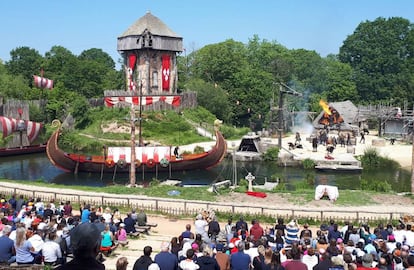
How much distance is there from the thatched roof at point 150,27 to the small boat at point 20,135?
20403mm

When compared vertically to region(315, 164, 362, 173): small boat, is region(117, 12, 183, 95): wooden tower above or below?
above

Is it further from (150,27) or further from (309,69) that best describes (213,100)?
(309,69)

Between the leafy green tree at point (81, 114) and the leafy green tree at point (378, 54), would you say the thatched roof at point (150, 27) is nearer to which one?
the leafy green tree at point (81, 114)

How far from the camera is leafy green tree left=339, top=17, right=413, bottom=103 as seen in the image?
90.7 metres

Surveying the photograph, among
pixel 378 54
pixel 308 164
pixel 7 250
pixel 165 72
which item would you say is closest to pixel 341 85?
pixel 378 54

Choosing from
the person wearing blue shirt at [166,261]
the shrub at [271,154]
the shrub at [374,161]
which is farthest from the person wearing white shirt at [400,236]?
the shrub at [271,154]

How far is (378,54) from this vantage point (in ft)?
316

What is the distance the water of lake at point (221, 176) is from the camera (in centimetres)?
4044

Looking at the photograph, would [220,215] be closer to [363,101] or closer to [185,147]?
[185,147]

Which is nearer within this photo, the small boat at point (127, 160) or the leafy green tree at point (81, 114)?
the small boat at point (127, 160)

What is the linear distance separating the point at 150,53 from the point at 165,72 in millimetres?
3288

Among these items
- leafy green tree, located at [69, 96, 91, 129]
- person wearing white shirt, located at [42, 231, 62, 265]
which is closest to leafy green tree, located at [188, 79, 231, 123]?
leafy green tree, located at [69, 96, 91, 129]

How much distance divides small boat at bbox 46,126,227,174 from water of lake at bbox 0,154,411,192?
0.54 metres

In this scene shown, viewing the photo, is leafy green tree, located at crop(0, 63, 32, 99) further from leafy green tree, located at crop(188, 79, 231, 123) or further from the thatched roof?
leafy green tree, located at crop(188, 79, 231, 123)
